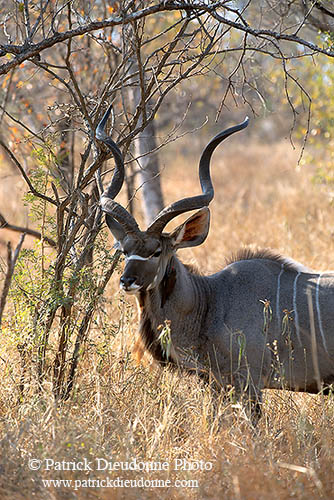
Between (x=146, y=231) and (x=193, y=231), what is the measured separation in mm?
393

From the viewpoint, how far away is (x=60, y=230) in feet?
14.0

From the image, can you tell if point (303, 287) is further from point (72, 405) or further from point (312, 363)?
point (72, 405)

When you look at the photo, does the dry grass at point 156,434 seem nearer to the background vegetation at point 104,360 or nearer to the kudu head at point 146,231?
the background vegetation at point 104,360

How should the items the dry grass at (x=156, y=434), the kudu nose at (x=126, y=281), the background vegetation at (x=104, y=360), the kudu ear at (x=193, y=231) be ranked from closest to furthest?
the dry grass at (x=156, y=434) → the background vegetation at (x=104, y=360) → the kudu nose at (x=126, y=281) → the kudu ear at (x=193, y=231)

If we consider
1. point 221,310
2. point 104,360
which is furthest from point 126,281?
point 221,310

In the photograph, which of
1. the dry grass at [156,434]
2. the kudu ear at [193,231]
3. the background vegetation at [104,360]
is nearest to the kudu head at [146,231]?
the kudu ear at [193,231]

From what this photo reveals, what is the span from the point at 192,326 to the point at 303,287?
2.62ft

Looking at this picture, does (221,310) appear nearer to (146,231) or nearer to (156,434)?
(146,231)

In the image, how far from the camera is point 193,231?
4441 mm

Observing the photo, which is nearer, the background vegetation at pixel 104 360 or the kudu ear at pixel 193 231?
the background vegetation at pixel 104 360

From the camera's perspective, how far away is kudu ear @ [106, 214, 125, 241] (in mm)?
4227

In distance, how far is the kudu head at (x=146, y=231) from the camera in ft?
13.3

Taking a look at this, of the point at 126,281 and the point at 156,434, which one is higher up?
the point at 126,281

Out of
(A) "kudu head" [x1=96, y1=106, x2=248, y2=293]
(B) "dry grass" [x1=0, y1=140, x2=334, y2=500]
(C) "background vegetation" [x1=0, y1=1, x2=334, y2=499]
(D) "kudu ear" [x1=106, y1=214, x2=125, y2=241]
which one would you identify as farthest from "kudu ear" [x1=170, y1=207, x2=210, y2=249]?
(B) "dry grass" [x1=0, y1=140, x2=334, y2=500]
